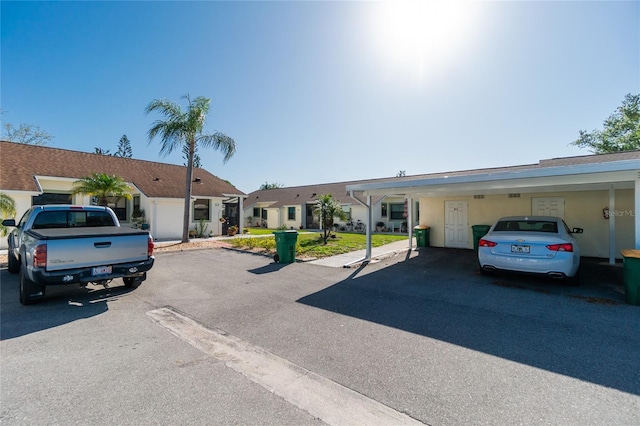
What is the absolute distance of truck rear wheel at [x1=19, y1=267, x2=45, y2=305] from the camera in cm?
530

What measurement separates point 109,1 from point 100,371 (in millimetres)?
10454

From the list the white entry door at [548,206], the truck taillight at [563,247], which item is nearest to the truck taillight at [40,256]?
the truck taillight at [563,247]

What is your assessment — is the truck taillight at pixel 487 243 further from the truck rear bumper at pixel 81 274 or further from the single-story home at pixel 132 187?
the single-story home at pixel 132 187

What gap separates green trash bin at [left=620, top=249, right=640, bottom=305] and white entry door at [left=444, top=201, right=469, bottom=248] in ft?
26.8

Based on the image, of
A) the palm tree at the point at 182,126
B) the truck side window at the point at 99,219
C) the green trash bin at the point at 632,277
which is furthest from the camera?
the palm tree at the point at 182,126

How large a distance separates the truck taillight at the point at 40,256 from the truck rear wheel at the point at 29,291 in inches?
30.8

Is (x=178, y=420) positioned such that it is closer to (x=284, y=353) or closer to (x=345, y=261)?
(x=284, y=353)

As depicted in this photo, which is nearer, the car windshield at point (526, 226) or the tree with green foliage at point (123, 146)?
the car windshield at point (526, 226)

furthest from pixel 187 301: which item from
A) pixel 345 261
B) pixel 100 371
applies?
pixel 345 261

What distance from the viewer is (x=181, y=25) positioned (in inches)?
383

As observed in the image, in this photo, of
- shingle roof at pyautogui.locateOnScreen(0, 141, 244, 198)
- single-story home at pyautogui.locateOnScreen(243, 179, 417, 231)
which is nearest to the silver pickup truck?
shingle roof at pyautogui.locateOnScreen(0, 141, 244, 198)

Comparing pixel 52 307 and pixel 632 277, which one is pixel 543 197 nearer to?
pixel 632 277

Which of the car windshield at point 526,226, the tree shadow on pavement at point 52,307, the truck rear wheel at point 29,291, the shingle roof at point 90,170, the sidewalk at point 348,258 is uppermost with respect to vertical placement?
the shingle roof at point 90,170

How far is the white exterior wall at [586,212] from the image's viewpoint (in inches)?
414
